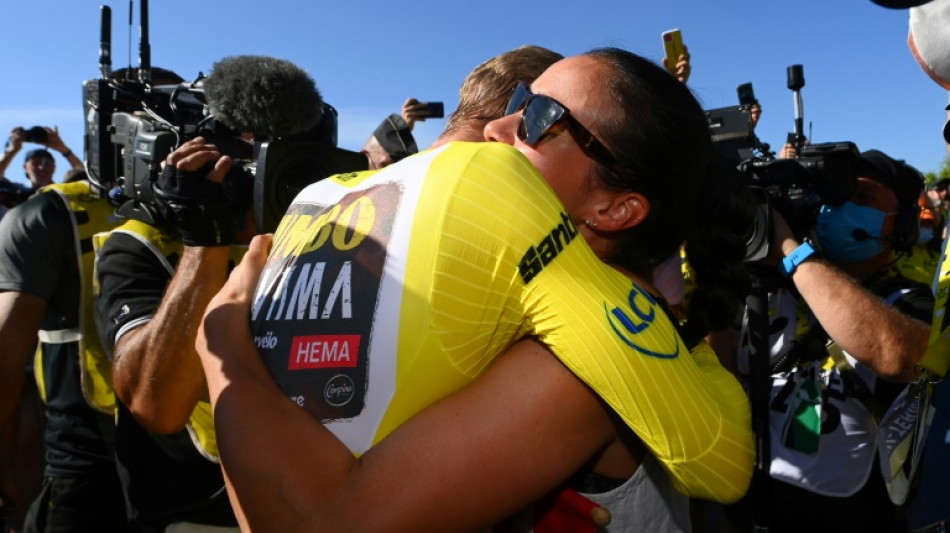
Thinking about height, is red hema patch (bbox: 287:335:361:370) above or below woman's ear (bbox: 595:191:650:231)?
below

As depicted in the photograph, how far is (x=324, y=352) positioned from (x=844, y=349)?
86.1 inches

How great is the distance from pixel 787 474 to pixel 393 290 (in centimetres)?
258

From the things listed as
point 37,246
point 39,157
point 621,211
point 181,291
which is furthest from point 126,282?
point 39,157

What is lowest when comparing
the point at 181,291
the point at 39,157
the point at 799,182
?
the point at 39,157

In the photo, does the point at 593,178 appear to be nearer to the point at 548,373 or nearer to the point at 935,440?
the point at 548,373

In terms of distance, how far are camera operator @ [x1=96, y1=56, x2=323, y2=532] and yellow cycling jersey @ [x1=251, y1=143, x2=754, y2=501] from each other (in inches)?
46.4

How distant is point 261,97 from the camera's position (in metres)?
2.22

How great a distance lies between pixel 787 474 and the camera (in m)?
2.86

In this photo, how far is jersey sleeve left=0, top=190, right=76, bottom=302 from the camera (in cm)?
254

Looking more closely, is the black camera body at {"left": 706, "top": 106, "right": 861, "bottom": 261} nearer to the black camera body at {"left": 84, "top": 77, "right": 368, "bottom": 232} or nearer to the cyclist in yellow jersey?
the black camera body at {"left": 84, "top": 77, "right": 368, "bottom": 232}

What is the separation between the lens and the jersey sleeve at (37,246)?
254 centimetres

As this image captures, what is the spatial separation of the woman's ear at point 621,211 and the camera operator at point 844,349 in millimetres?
1575

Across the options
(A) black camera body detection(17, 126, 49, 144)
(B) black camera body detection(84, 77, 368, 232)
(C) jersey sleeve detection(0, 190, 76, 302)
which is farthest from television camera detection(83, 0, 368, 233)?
(A) black camera body detection(17, 126, 49, 144)

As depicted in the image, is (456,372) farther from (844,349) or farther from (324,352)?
(844,349)
